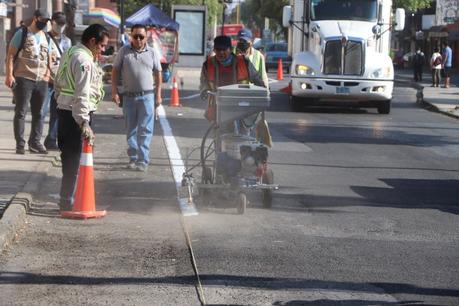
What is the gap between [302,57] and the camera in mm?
24375

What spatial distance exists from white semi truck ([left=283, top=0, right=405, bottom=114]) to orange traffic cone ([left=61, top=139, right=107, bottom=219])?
593 inches

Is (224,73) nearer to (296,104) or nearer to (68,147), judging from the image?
(68,147)

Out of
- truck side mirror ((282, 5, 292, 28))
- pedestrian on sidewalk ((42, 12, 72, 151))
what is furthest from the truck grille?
pedestrian on sidewalk ((42, 12, 72, 151))

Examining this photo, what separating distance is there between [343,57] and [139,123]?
12291mm

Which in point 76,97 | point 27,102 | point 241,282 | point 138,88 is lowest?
point 241,282

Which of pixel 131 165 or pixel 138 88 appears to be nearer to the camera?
pixel 138 88

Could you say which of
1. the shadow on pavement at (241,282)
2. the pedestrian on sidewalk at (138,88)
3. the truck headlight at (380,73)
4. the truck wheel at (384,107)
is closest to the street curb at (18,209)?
the shadow on pavement at (241,282)

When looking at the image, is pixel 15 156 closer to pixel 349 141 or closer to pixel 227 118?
pixel 227 118

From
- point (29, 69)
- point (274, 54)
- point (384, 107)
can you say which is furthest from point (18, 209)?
point (274, 54)

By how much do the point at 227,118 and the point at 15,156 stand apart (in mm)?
4216

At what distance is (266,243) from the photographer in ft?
27.1

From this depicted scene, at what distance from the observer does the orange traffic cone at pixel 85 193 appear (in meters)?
9.30

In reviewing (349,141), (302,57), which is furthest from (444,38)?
(349,141)

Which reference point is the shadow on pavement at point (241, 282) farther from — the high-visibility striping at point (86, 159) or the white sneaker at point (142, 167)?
the white sneaker at point (142, 167)
